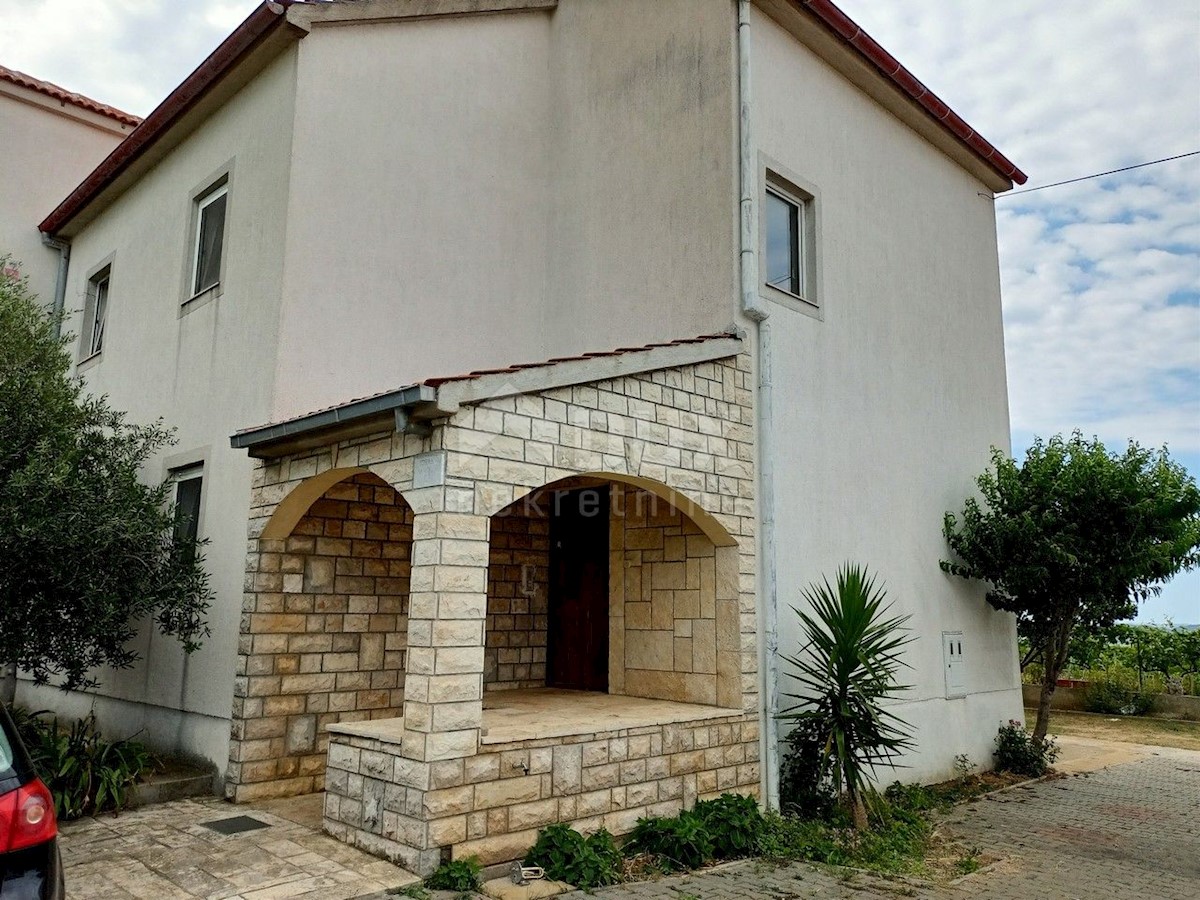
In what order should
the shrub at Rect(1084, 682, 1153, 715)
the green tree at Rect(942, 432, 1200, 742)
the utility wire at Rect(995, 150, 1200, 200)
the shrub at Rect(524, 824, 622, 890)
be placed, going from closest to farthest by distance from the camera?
the shrub at Rect(524, 824, 622, 890) < the green tree at Rect(942, 432, 1200, 742) < the utility wire at Rect(995, 150, 1200, 200) < the shrub at Rect(1084, 682, 1153, 715)

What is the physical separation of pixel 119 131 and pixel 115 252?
3.80 meters

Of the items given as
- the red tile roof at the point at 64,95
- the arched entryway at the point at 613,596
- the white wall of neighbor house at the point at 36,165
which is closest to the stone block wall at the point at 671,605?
the arched entryway at the point at 613,596

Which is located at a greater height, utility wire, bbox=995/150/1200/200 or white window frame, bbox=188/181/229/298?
utility wire, bbox=995/150/1200/200

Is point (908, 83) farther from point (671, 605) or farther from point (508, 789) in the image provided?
point (508, 789)

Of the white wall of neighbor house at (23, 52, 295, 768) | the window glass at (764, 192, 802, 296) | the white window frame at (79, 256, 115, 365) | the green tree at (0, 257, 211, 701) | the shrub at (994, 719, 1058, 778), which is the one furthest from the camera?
the white window frame at (79, 256, 115, 365)

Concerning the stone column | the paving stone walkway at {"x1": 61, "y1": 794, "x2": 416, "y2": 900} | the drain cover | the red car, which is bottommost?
the paving stone walkway at {"x1": 61, "y1": 794, "x2": 416, "y2": 900}

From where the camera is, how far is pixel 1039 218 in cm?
1205

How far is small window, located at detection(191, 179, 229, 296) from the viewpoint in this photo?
9320 mm

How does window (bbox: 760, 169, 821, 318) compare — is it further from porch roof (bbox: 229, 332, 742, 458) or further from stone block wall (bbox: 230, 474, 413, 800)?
stone block wall (bbox: 230, 474, 413, 800)

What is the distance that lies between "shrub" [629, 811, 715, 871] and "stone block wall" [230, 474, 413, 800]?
279 centimetres

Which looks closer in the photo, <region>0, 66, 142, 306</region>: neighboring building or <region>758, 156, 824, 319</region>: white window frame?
<region>758, 156, 824, 319</region>: white window frame

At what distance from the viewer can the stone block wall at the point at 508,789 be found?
5.36m

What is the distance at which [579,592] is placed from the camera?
30.7 ft

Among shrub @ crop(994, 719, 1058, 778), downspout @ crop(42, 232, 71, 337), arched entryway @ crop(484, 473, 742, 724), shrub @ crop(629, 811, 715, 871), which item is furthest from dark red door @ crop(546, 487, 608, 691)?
downspout @ crop(42, 232, 71, 337)
